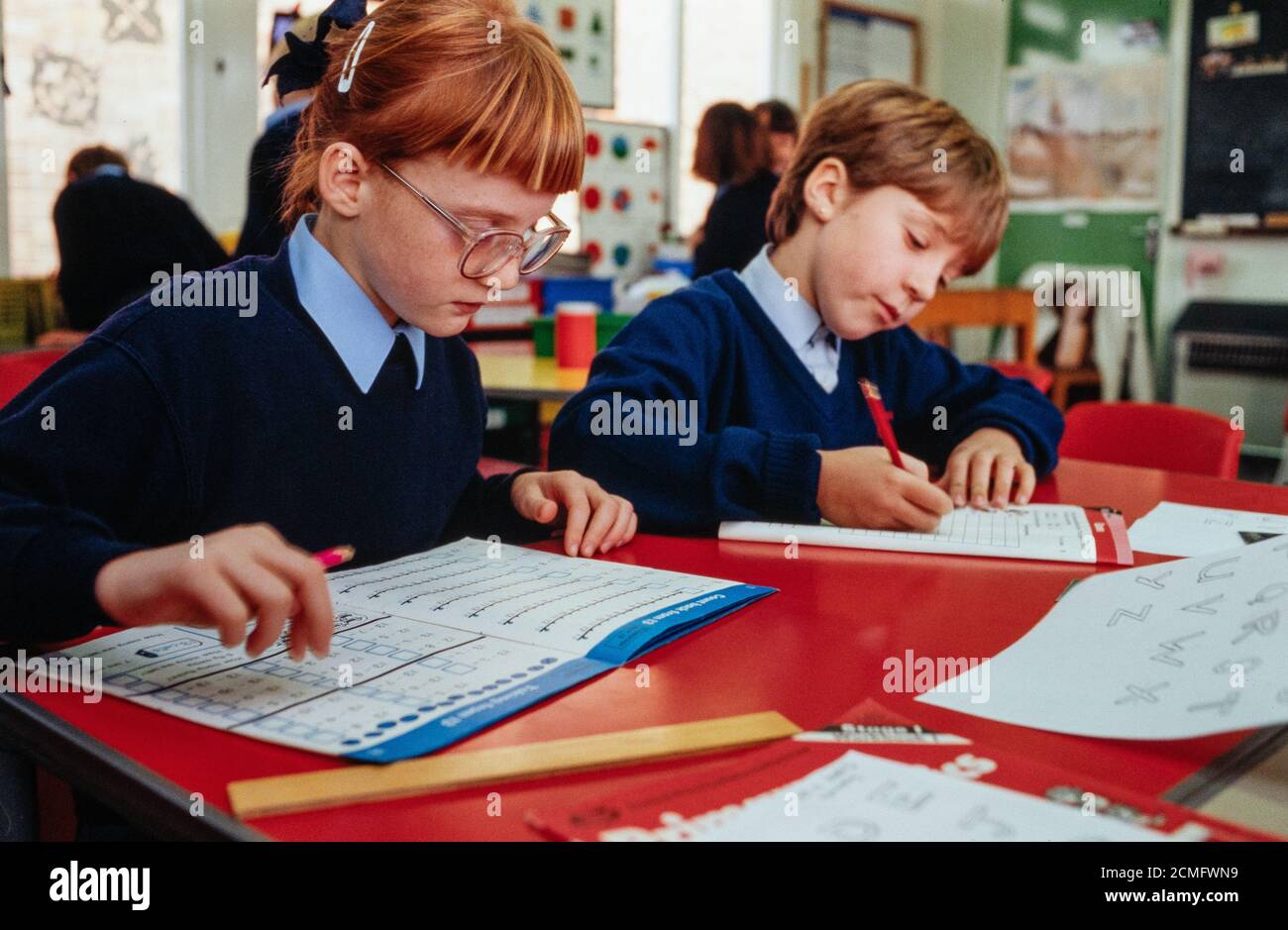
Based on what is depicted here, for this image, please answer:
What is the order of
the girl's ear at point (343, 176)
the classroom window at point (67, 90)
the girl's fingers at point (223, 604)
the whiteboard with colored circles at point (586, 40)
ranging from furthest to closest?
the whiteboard with colored circles at point (586, 40)
the classroom window at point (67, 90)
the girl's ear at point (343, 176)
the girl's fingers at point (223, 604)

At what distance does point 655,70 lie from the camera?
16.8 ft

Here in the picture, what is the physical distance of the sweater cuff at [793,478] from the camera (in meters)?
1.01

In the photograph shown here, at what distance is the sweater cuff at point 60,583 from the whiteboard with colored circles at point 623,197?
420cm

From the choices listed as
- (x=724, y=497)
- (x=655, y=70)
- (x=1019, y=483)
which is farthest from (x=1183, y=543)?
(x=655, y=70)

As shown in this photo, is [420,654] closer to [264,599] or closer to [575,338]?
[264,599]

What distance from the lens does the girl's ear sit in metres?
0.91

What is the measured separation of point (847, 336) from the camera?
1.34 m

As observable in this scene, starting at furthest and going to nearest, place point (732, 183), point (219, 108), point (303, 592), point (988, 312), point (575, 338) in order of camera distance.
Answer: point (988, 312) < point (219, 108) < point (732, 183) < point (575, 338) < point (303, 592)

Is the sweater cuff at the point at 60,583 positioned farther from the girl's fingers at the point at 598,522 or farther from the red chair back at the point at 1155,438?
the red chair back at the point at 1155,438

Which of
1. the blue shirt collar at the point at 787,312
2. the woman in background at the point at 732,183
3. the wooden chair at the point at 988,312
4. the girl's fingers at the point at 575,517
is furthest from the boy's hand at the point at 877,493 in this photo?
the wooden chair at the point at 988,312

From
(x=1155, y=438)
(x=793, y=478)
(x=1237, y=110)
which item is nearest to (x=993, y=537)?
(x=793, y=478)

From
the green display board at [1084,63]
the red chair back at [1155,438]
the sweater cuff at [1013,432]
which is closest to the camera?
the sweater cuff at [1013,432]

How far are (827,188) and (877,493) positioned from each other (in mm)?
496

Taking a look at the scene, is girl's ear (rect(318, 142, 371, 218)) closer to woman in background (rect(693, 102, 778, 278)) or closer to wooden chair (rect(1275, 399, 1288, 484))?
woman in background (rect(693, 102, 778, 278))
